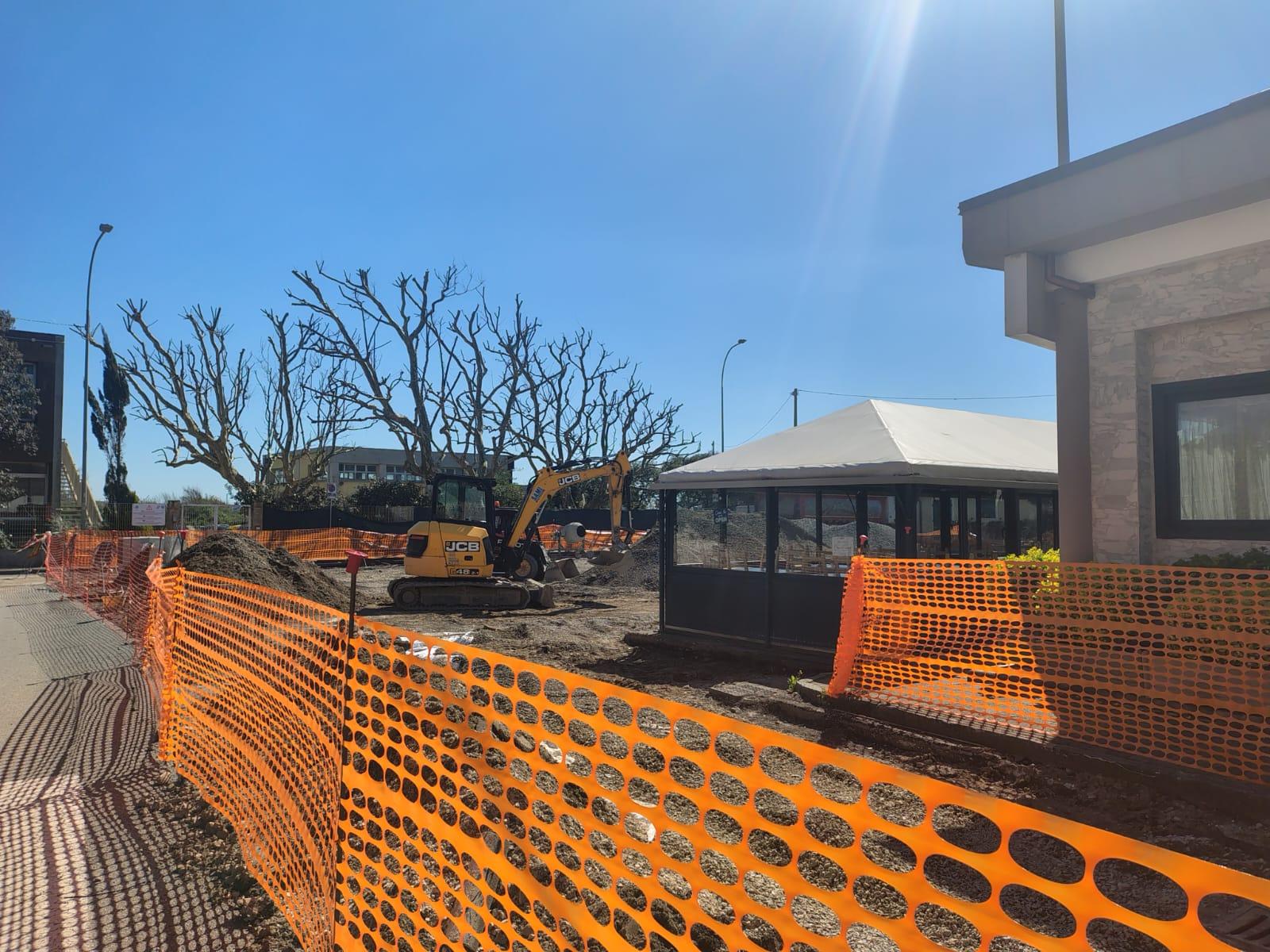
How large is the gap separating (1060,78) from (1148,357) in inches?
157

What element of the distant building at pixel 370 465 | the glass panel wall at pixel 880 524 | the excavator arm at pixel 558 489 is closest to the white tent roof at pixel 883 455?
the glass panel wall at pixel 880 524

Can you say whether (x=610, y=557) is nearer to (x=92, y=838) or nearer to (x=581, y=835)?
(x=92, y=838)

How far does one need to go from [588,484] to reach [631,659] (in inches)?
1427

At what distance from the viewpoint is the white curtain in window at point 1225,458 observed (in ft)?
22.2

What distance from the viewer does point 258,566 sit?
12820 millimetres

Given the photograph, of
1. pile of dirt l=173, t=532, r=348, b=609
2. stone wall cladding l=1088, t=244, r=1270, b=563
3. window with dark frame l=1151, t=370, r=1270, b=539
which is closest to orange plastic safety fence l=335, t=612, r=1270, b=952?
stone wall cladding l=1088, t=244, r=1270, b=563

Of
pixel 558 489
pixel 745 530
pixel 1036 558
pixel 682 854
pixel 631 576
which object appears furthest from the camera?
pixel 631 576

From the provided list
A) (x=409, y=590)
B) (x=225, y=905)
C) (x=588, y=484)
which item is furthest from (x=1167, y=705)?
(x=588, y=484)

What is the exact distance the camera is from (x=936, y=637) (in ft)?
24.0

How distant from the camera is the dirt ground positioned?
15.9 feet

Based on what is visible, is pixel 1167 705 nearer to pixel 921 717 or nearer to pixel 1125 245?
pixel 921 717

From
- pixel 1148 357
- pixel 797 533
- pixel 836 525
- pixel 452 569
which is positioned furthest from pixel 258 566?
pixel 1148 357

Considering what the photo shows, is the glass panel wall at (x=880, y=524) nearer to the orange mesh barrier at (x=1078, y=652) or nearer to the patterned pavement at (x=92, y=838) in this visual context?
the orange mesh barrier at (x=1078, y=652)

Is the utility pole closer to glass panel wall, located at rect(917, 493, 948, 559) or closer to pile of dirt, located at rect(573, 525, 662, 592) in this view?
glass panel wall, located at rect(917, 493, 948, 559)
